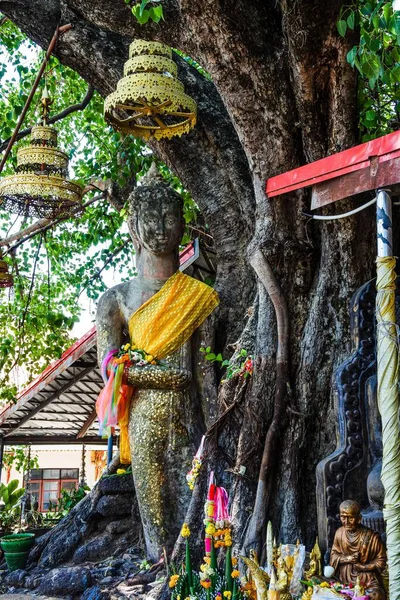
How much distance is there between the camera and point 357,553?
3.75 meters

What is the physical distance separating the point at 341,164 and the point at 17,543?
4.03 metres

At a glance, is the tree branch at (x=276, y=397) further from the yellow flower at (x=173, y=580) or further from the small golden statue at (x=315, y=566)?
the small golden statue at (x=315, y=566)

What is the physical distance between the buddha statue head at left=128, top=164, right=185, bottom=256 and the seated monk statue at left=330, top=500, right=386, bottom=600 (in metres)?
2.70

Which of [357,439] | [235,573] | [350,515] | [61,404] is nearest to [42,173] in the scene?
[357,439]

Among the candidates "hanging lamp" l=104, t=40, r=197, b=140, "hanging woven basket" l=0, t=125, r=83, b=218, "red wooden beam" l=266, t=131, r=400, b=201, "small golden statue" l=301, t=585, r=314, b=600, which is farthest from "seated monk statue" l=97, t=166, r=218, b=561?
"small golden statue" l=301, t=585, r=314, b=600

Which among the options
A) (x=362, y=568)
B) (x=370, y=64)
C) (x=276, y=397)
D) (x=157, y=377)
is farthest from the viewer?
(x=157, y=377)

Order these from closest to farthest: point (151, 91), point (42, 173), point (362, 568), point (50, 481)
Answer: point (362, 568) → point (151, 91) → point (42, 173) → point (50, 481)

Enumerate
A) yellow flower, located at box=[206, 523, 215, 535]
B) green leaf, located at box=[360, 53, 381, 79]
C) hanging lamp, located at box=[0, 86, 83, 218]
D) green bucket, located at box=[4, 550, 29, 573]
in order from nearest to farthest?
1. green leaf, located at box=[360, 53, 381, 79]
2. yellow flower, located at box=[206, 523, 215, 535]
3. hanging lamp, located at box=[0, 86, 83, 218]
4. green bucket, located at box=[4, 550, 29, 573]

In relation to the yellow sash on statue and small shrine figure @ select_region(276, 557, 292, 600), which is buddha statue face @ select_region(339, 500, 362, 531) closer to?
small shrine figure @ select_region(276, 557, 292, 600)

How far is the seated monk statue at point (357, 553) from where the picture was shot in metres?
3.72

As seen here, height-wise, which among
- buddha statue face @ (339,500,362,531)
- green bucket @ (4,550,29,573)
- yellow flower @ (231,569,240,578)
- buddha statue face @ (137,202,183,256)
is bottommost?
green bucket @ (4,550,29,573)

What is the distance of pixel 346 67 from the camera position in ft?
15.0

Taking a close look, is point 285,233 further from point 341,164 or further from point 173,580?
point 173,580

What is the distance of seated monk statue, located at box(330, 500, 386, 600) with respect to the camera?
3.72 meters
